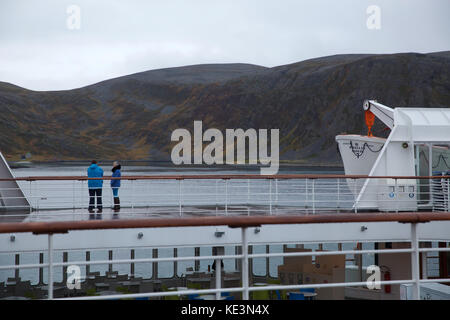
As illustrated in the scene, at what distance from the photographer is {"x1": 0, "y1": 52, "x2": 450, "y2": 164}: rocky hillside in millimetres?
154250

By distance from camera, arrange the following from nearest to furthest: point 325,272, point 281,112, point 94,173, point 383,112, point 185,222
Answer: point 185,222, point 94,173, point 325,272, point 383,112, point 281,112

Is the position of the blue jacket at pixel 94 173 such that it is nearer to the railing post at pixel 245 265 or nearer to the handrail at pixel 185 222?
the handrail at pixel 185 222

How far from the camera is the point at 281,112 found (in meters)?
175

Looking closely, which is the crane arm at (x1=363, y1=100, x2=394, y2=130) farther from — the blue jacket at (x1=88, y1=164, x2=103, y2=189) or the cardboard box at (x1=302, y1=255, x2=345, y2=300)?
the blue jacket at (x1=88, y1=164, x2=103, y2=189)

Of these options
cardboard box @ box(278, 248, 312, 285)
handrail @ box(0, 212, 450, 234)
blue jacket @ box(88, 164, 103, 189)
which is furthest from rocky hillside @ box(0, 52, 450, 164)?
handrail @ box(0, 212, 450, 234)

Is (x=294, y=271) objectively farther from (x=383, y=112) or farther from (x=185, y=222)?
(x=185, y=222)

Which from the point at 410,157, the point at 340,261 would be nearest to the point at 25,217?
the point at 340,261

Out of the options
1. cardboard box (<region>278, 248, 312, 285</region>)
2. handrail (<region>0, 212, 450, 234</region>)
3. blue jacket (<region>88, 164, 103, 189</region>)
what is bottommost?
cardboard box (<region>278, 248, 312, 285</region>)

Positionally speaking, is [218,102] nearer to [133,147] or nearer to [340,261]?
[133,147]

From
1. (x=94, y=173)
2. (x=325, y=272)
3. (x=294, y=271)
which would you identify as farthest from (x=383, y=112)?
(x=94, y=173)

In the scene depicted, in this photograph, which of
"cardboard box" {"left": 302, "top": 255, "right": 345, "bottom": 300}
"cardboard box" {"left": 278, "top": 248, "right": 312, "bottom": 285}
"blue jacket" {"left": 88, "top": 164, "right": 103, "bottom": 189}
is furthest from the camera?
"cardboard box" {"left": 278, "top": 248, "right": 312, "bottom": 285}

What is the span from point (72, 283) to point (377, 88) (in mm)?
148579

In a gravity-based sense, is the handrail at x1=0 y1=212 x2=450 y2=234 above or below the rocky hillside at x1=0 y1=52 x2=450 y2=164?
below

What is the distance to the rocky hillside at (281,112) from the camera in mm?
154250
